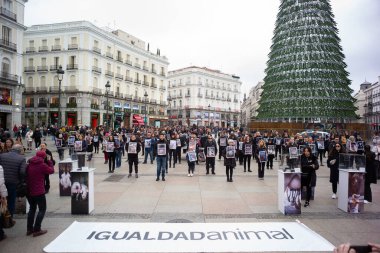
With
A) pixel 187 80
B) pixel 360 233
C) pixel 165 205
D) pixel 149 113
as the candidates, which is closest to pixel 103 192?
pixel 165 205

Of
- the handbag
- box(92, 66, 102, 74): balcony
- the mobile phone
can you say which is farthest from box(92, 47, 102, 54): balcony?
the mobile phone

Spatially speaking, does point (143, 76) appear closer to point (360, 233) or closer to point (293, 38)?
point (293, 38)

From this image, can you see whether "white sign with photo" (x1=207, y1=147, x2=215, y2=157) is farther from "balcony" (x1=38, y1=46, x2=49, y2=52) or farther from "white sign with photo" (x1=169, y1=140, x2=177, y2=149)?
"balcony" (x1=38, y1=46, x2=49, y2=52)

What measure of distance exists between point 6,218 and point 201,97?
72.9 m

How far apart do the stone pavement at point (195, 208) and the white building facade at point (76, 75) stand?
3431cm

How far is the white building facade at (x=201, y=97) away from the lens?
77.0 m

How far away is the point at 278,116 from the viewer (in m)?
32.1

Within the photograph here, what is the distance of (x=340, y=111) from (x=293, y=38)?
9324 millimetres

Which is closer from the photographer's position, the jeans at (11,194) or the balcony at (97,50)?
the jeans at (11,194)

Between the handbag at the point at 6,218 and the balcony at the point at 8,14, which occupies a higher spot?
the balcony at the point at 8,14

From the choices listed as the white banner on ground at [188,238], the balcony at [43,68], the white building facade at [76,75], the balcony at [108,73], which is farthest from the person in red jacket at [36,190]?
the balcony at [43,68]

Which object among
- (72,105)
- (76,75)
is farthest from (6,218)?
(76,75)

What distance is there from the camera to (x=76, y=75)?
154 feet

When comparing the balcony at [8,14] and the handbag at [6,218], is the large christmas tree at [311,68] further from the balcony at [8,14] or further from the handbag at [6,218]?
the balcony at [8,14]
